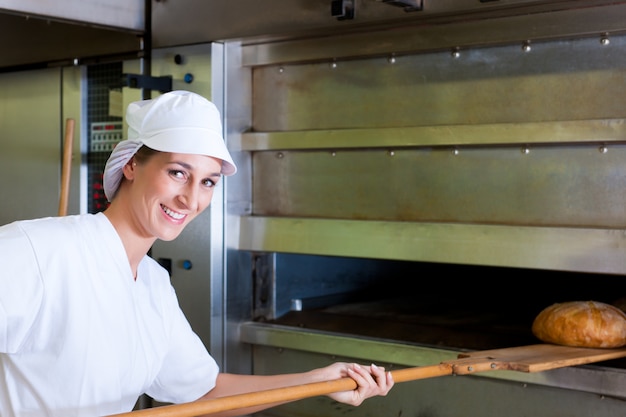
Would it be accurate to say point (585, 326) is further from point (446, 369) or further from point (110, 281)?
point (110, 281)

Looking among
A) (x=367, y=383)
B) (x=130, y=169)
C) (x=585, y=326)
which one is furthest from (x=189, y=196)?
(x=585, y=326)

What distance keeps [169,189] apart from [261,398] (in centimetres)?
44

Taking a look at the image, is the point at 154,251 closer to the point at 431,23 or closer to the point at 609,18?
the point at 431,23

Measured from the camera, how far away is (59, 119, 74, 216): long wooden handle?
112 inches

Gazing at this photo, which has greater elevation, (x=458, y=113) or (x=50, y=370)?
(x=458, y=113)

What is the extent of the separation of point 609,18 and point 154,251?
165 centimetres

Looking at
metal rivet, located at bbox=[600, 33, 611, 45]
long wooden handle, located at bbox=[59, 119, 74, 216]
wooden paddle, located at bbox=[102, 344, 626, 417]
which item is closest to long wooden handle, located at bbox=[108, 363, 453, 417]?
wooden paddle, located at bbox=[102, 344, 626, 417]

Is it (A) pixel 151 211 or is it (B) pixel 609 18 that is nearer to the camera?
(A) pixel 151 211

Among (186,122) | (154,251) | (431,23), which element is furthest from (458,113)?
(154,251)

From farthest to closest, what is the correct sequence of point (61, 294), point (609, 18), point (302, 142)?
point (302, 142)
point (609, 18)
point (61, 294)

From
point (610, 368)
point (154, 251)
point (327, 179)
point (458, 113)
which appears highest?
point (458, 113)

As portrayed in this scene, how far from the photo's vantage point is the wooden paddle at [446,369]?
1.45 metres

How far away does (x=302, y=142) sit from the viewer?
265 centimetres

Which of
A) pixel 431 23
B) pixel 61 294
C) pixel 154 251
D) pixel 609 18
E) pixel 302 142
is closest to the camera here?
pixel 61 294
